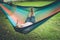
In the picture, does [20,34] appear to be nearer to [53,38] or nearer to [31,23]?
[31,23]

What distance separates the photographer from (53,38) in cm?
191

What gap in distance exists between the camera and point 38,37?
1933 millimetres

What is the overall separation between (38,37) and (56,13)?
0.38 m

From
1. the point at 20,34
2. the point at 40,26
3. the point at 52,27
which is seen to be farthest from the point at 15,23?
the point at 52,27

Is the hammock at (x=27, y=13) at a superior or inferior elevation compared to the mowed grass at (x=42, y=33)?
superior

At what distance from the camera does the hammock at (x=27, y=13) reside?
1.92 meters

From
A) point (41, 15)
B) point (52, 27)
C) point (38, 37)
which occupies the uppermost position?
point (41, 15)

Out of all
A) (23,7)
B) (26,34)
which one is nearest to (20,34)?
(26,34)

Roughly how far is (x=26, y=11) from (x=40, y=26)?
0.27m

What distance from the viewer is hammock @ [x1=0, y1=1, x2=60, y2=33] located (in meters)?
1.92

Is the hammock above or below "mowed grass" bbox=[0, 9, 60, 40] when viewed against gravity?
above

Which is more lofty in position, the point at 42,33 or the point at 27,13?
the point at 27,13

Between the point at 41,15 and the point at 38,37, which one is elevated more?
the point at 41,15

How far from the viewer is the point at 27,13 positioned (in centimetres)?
199
